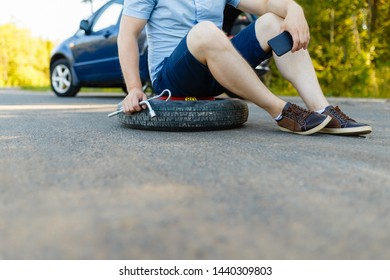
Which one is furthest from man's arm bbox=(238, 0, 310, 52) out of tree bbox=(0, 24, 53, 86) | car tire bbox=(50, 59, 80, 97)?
tree bbox=(0, 24, 53, 86)

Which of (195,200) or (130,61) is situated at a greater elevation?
(130,61)

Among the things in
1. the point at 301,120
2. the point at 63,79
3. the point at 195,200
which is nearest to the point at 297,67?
the point at 301,120

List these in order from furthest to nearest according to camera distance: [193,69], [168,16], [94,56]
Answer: [94,56], [168,16], [193,69]

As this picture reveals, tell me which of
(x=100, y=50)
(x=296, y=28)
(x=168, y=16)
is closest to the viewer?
(x=296, y=28)

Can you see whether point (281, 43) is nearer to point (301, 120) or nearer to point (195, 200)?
point (301, 120)

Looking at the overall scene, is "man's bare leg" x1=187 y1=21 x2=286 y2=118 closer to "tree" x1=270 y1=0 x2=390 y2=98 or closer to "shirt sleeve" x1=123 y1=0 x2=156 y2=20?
"shirt sleeve" x1=123 y1=0 x2=156 y2=20

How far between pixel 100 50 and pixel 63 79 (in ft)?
3.76

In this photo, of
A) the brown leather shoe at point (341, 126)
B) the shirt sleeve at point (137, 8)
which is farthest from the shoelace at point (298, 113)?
the shirt sleeve at point (137, 8)

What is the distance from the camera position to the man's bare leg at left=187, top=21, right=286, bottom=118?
2.49 meters

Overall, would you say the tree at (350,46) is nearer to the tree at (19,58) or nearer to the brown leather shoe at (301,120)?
the brown leather shoe at (301,120)

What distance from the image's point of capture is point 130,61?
270cm

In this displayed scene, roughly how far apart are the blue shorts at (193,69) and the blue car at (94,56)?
Answer: 334 centimetres

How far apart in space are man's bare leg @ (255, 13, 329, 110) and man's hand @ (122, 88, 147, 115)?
2.47 ft

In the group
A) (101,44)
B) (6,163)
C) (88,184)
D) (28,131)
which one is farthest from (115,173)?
(101,44)
